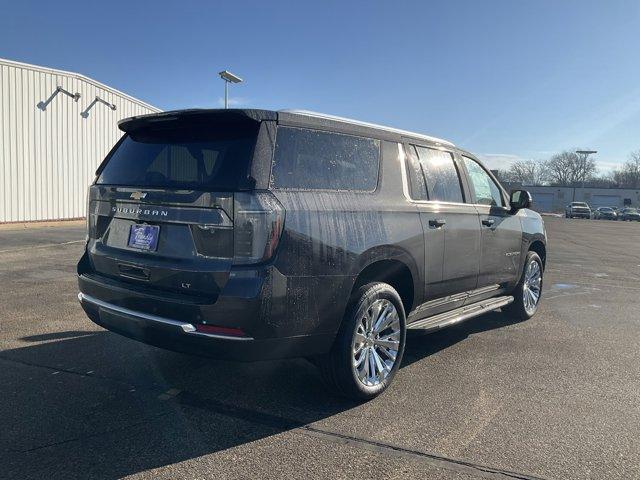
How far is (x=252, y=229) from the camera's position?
2.97m

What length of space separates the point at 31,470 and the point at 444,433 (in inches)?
93.5

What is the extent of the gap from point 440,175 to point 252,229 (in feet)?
7.66

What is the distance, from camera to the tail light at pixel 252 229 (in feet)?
9.74

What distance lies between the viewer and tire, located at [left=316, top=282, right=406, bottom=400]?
11.5ft

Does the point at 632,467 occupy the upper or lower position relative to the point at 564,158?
lower

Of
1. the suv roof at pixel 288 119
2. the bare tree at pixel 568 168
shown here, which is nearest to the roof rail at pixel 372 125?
the suv roof at pixel 288 119

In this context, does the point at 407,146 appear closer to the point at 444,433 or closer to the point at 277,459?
the point at 444,433

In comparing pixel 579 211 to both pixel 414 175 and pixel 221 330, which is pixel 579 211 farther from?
pixel 221 330

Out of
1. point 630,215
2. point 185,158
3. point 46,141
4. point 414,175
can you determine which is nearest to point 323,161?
point 185,158

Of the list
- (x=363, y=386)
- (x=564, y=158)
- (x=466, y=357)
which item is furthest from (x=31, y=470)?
(x=564, y=158)

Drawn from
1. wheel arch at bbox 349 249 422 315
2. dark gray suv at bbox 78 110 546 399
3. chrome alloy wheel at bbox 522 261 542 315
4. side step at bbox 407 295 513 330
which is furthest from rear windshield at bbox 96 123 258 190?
chrome alloy wheel at bbox 522 261 542 315

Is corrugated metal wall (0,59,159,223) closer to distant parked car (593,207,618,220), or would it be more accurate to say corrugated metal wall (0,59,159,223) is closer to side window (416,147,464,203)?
side window (416,147,464,203)

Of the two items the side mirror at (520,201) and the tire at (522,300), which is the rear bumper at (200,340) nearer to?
the side mirror at (520,201)

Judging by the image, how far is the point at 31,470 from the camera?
8.74 feet
